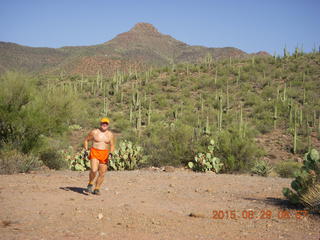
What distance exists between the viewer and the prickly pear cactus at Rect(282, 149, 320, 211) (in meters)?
6.18

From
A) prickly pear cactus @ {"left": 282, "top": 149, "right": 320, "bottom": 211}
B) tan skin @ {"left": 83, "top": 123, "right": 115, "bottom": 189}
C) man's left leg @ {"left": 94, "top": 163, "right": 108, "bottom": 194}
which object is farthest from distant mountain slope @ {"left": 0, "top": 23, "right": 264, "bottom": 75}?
prickly pear cactus @ {"left": 282, "top": 149, "right": 320, "bottom": 211}

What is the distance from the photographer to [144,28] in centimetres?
13338

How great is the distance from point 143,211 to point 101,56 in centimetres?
7257

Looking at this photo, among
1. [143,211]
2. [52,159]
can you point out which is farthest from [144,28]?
[143,211]

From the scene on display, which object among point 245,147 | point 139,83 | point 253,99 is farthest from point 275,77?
point 245,147

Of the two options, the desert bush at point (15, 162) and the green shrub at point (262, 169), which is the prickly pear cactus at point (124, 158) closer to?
the desert bush at point (15, 162)

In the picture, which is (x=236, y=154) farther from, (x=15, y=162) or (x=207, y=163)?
(x=15, y=162)

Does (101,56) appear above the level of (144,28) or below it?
below

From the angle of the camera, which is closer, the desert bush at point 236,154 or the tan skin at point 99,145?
the tan skin at point 99,145

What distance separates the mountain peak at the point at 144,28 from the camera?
5103 inches

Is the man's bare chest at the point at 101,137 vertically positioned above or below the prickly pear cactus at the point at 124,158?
above
